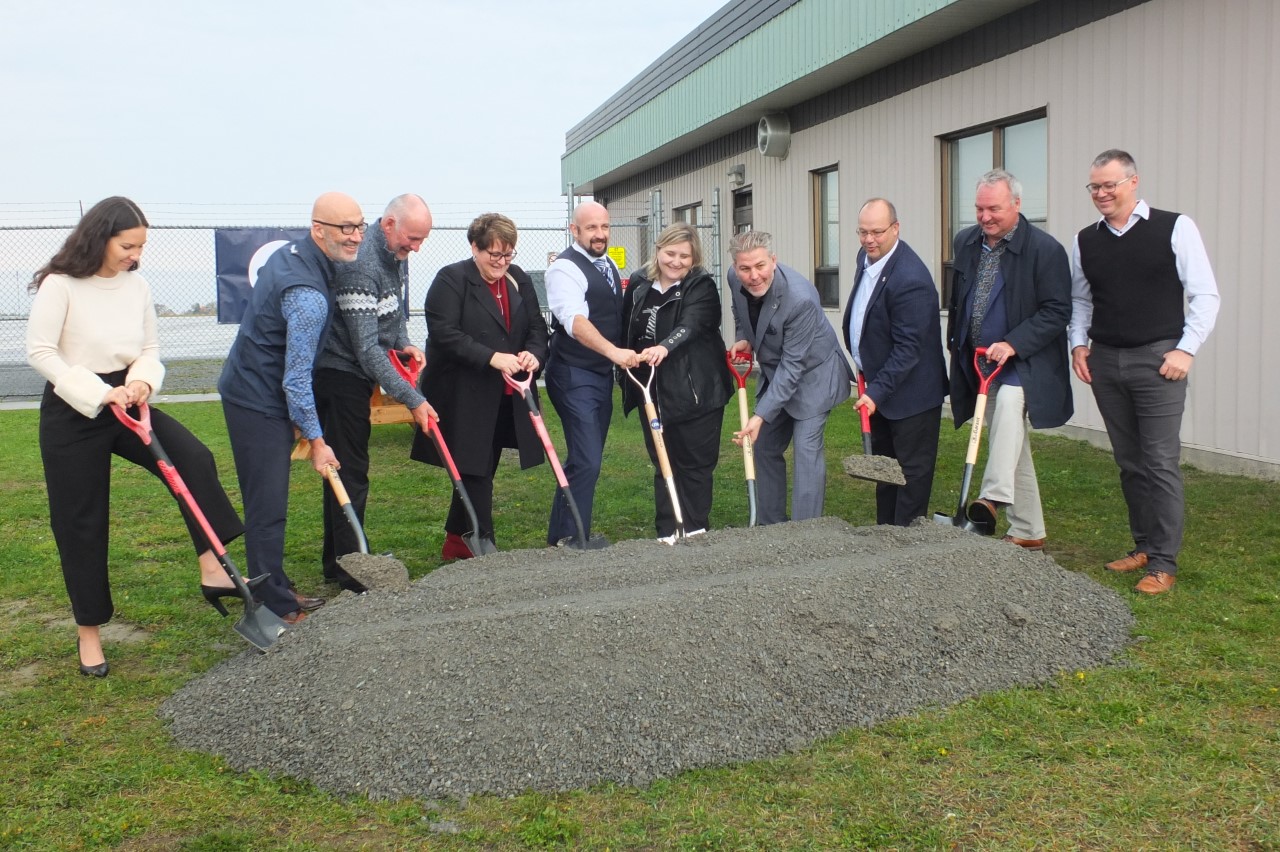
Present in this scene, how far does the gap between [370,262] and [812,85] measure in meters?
8.96

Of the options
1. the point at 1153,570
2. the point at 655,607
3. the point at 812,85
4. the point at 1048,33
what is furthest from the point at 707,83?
the point at 655,607

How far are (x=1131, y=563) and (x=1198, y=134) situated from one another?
372cm

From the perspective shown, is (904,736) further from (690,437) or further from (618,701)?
(690,437)

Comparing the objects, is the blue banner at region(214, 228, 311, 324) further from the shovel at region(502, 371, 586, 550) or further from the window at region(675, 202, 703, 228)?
the shovel at region(502, 371, 586, 550)

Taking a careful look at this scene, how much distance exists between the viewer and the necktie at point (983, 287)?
18.1 ft

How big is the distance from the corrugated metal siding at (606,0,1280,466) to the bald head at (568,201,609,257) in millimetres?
4371

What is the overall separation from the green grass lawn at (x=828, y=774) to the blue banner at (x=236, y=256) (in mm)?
8358

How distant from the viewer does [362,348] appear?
4.97 m

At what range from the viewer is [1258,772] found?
3.21m

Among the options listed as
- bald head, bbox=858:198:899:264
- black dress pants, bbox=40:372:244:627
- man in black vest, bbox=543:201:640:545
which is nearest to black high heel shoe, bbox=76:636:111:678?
black dress pants, bbox=40:372:244:627

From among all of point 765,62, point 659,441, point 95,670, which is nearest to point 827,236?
point 765,62

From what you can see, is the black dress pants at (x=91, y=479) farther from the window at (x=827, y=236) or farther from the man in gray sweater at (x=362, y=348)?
the window at (x=827, y=236)

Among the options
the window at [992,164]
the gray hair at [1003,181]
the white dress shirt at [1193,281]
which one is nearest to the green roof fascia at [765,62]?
the window at [992,164]

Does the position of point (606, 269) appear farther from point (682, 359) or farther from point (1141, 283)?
point (1141, 283)
